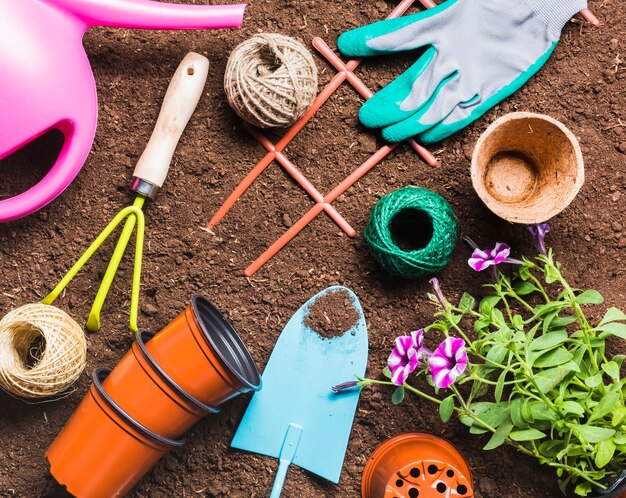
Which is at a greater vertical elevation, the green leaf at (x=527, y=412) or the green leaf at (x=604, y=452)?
the green leaf at (x=527, y=412)

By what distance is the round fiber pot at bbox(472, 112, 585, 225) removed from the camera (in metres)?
1.19

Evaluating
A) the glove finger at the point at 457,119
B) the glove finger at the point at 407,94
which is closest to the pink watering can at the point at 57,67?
the glove finger at the point at 407,94

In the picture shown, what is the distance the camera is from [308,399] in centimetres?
131

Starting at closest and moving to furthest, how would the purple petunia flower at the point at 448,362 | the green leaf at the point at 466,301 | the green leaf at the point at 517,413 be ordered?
the purple petunia flower at the point at 448,362 → the green leaf at the point at 517,413 → the green leaf at the point at 466,301

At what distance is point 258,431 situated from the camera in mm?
1303

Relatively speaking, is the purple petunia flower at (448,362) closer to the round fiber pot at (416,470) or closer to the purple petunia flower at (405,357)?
the purple petunia flower at (405,357)

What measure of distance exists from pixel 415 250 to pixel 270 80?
16.5 inches

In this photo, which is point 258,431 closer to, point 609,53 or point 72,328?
point 72,328

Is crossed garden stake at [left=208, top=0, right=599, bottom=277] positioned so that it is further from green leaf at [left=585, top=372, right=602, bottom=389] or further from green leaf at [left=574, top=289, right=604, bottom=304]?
green leaf at [left=585, top=372, right=602, bottom=389]

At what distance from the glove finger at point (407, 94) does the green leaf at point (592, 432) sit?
0.65m

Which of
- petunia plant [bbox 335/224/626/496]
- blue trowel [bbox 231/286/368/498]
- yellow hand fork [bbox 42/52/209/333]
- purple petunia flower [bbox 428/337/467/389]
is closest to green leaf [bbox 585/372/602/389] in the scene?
petunia plant [bbox 335/224/626/496]

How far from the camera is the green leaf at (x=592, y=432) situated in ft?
3.45

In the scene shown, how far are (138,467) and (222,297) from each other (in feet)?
1.17

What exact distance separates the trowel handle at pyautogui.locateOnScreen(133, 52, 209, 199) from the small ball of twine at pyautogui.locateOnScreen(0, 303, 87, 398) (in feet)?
0.95
